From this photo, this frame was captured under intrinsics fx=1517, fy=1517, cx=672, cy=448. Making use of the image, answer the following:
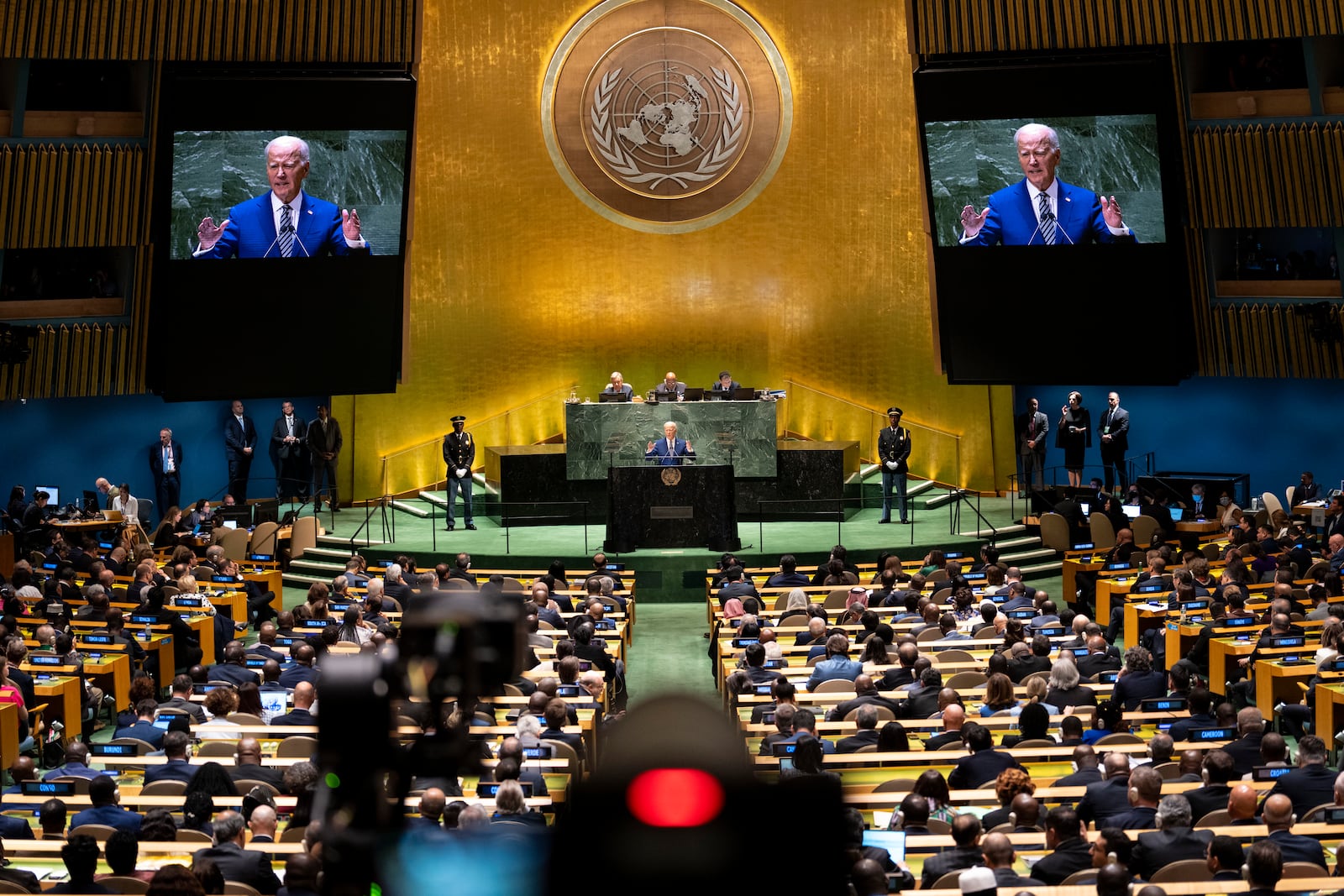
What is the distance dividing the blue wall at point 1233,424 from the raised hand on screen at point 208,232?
11798mm

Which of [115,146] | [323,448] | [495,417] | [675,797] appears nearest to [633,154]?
[495,417]

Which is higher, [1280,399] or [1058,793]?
[1280,399]

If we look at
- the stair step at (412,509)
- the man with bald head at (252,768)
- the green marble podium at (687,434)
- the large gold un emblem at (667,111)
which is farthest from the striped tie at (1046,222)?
the man with bald head at (252,768)

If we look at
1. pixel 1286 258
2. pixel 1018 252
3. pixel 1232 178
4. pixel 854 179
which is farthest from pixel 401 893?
pixel 854 179

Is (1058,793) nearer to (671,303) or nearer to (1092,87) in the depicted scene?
(1092,87)

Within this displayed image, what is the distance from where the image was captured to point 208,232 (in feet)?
59.7

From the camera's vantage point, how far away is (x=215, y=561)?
15.9 metres

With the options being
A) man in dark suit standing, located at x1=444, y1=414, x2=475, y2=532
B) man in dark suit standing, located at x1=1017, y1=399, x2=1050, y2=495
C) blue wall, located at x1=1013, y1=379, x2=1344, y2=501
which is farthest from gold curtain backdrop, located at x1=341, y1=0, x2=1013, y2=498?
man in dark suit standing, located at x1=444, y1=414, x2=475, y2=532

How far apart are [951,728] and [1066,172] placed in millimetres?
10548

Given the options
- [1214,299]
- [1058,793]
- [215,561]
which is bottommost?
[1058,793]

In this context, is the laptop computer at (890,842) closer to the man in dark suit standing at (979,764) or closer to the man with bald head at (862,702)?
the man in dark suit standing at (979,764)

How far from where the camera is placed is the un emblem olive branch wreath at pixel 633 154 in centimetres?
2278

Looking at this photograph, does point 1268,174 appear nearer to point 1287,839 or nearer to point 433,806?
point 1287,839

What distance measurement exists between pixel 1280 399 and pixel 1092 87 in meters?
5.95
